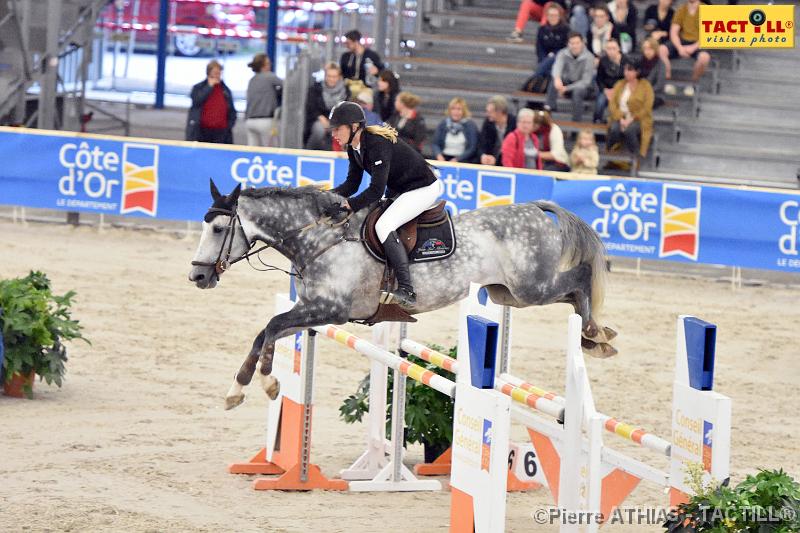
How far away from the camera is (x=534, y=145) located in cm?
1512

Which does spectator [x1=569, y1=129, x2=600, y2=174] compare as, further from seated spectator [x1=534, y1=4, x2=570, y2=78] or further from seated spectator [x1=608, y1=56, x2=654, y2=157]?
seated spectator [x1=534, y1=4, x2=570, y2=78]

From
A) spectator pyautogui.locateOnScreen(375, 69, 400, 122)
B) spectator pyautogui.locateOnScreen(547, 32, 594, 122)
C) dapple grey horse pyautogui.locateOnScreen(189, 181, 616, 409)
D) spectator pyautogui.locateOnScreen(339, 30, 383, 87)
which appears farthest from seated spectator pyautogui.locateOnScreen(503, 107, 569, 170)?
dapple grey horse pyautogui.locateOnScreen(189, 181, 616, 409)

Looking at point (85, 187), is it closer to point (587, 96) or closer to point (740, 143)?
point (587, 96)

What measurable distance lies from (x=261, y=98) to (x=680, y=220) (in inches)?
235

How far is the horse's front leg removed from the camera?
22.9 feet

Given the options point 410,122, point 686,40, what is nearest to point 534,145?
point 410,122

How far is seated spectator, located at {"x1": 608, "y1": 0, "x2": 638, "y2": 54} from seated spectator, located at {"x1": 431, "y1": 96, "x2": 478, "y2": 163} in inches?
134

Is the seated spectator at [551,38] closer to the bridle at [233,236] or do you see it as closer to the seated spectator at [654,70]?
the seated spectator at [654,70]

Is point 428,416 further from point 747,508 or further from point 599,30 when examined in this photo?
point 599,30

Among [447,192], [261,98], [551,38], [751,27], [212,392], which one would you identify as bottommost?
[212,392]

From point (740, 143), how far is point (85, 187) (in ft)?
28.8

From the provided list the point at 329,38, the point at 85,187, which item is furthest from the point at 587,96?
the point at 85,187

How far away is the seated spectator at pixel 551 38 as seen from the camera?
57.9 ft

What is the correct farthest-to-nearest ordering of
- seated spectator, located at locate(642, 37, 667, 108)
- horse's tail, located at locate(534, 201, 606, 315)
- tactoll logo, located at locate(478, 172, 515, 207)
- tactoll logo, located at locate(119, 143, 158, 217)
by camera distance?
1. seated spectator, located at locate(642, 37, 667, 108)
2. tactoll logo, located at locate(119, 143, 158, 217)
3. tactoll logo, located at locate(478, 172, 515, 207)
4. horse's tail, located at locate(534, 201, 606, 315)
